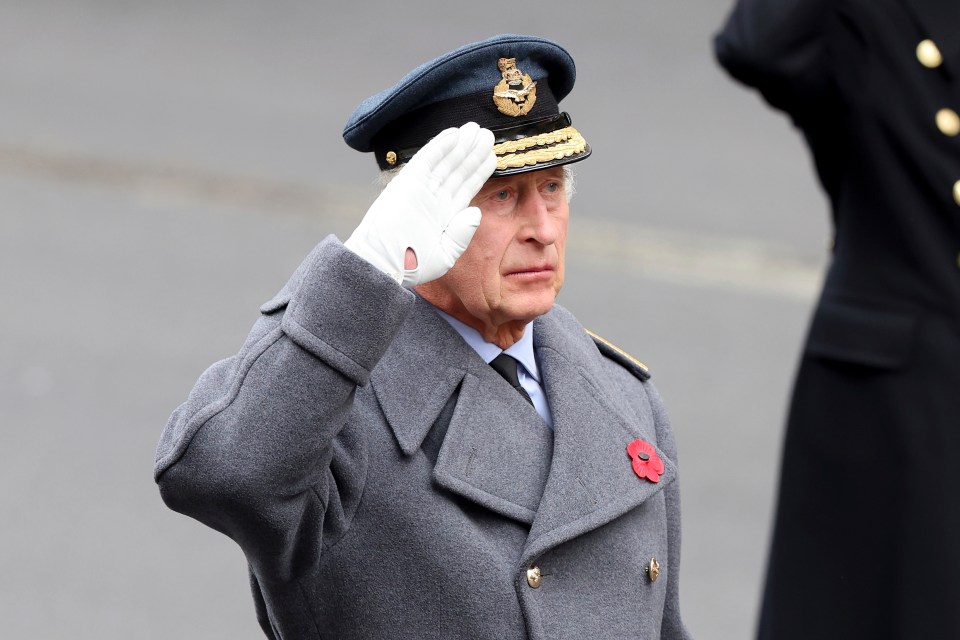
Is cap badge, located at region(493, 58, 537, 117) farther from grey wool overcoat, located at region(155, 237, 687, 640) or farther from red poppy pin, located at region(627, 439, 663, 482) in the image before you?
red poppy pin, located at region(627, 439, 663, 482)

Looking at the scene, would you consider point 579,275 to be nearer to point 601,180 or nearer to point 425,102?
point 601,180

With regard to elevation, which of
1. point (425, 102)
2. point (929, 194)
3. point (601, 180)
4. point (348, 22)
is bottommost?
point (601, 180)

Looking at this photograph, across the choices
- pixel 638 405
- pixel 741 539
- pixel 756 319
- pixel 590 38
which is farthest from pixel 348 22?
pixel 638 405

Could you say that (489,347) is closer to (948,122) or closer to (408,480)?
(408,480)

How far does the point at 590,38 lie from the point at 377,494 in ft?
27.7

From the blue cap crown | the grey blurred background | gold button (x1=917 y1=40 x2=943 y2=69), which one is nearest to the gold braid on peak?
the blue cap crown

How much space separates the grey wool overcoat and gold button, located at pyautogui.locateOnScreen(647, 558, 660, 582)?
1 cm

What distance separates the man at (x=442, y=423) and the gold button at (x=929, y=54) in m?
0.59

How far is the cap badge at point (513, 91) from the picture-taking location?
9.36 feet

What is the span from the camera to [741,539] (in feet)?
19.6

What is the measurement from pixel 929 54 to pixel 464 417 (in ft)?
3.20

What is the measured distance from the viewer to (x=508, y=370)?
2.93 metres

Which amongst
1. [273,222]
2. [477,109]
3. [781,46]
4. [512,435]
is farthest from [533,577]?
[273,222]

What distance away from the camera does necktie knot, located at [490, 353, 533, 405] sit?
2922mm
